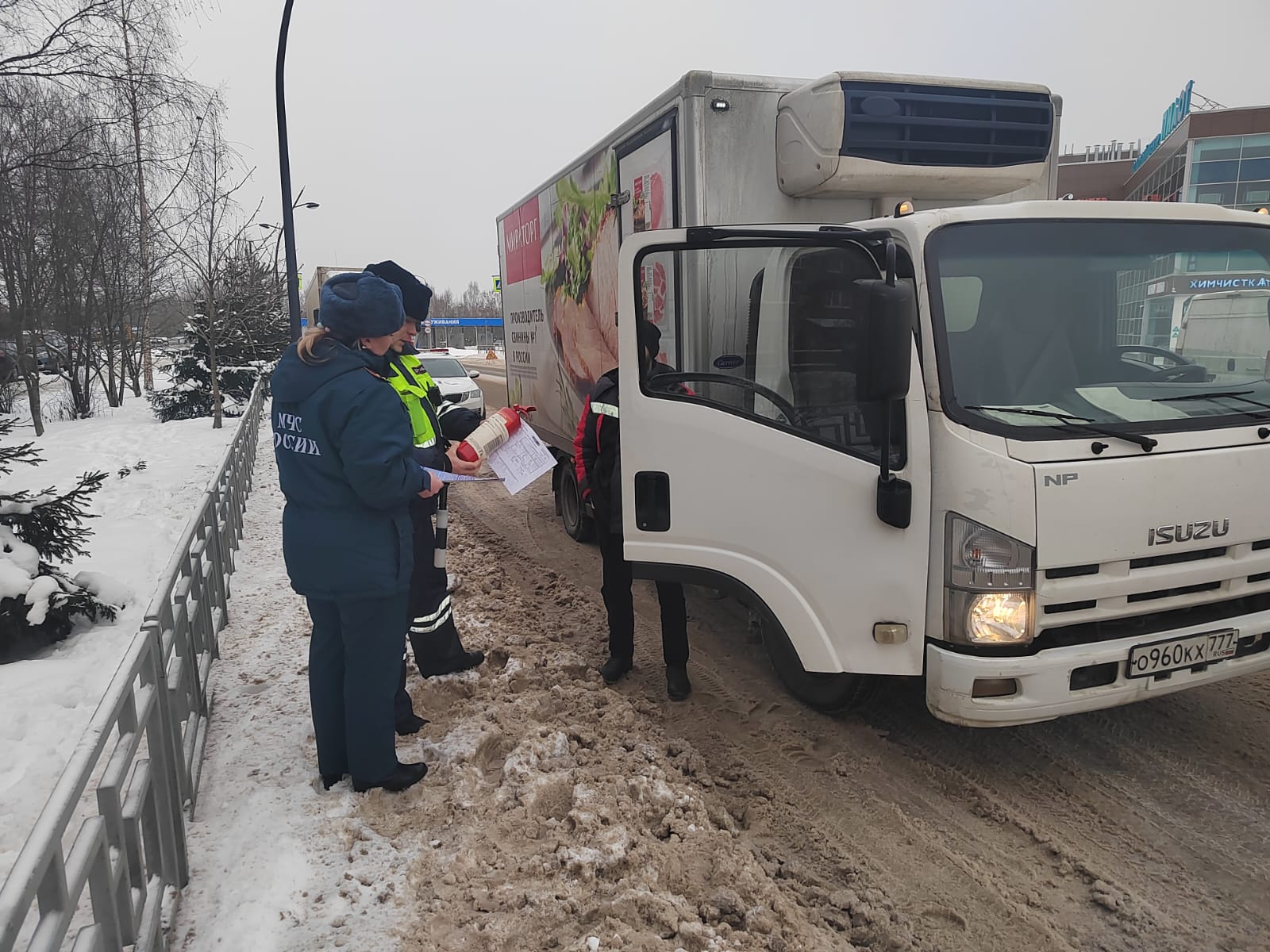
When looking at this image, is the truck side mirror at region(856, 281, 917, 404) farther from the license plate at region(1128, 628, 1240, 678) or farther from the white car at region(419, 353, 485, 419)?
the white car at region(419, 353, 485, 419)

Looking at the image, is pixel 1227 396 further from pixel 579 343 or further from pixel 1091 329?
pixel 579 343

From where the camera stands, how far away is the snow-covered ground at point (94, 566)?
3500mm

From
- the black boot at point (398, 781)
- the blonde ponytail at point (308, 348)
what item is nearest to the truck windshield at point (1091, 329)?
the blonde ponytail at point (308, 348)

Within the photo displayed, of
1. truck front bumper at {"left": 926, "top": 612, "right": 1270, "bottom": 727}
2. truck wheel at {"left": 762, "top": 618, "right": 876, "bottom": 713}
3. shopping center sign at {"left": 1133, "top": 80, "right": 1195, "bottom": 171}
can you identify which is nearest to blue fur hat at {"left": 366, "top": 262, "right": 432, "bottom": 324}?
truck wheel at {"left": 762, "top": 618, "right": 876, "bottom": 713}

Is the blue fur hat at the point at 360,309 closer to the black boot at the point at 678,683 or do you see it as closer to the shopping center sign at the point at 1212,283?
the black boot at the point at 678,683

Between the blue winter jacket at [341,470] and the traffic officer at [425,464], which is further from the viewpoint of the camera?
the traffic officer at [425,464]

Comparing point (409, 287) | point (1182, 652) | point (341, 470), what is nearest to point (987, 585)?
point (1182, 652)

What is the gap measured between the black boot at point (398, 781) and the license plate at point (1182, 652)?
284 centimetres

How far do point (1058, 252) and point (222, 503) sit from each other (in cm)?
533

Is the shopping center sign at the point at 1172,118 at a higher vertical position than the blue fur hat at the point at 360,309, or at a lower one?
higher

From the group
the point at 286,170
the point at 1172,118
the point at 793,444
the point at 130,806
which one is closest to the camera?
the point at 130,806

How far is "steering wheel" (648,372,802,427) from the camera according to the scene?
3510 millimetres

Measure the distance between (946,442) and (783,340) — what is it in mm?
942

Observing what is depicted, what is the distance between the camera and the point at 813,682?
4047 mm
